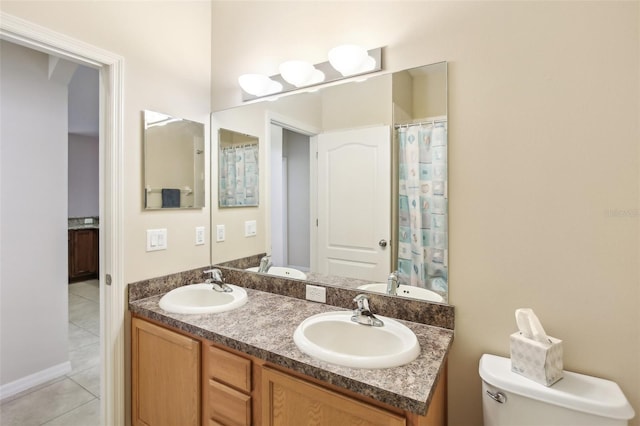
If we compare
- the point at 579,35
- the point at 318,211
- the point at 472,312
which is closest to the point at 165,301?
the point at 318,211

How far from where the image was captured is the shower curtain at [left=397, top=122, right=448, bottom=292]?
1290 mm

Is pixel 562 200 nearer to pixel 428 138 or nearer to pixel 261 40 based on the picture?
pixel 428 138

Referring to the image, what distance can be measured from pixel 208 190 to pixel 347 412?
5.10 feet

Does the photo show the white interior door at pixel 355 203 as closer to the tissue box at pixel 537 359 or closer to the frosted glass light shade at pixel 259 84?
the frosted glass light shade at pixel 259 84

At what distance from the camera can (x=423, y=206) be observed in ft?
4.41

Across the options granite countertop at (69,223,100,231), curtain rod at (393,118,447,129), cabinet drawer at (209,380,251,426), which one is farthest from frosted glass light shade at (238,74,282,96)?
granite countertop at (69,223,100,231)

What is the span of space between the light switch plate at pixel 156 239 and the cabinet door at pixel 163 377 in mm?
381

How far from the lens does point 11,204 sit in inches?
84.3

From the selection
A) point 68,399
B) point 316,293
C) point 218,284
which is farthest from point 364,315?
point 68,399

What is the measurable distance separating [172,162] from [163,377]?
1147mm

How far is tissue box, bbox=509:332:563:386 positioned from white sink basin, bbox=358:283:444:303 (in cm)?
32

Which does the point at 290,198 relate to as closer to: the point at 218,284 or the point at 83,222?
the point at 218,284

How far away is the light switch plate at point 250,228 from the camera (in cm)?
193

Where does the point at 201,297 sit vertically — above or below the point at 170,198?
below
